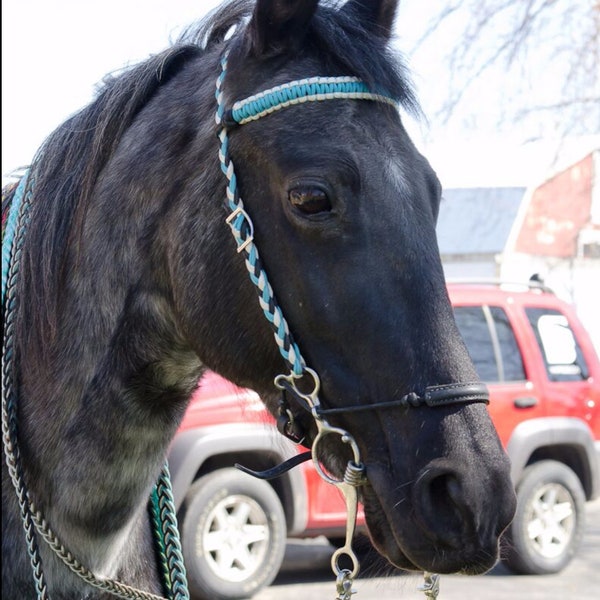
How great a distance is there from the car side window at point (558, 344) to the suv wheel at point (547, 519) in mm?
822

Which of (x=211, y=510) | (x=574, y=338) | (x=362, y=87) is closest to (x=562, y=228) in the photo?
(x=574, y=338)

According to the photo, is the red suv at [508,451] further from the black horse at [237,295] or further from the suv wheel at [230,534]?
the black horse at [237,295]

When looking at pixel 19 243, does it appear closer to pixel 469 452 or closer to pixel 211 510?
pixel 469 452

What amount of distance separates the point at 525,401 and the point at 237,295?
630cm

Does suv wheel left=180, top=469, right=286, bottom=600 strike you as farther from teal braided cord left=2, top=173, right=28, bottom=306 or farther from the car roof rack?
teal braided cord left=2, top=173, right=28, bottom=306

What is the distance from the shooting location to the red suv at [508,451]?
22.1 ft

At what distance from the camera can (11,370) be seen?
2434mm

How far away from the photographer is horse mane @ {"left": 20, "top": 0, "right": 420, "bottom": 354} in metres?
2.27

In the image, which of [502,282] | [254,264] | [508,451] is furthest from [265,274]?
[502,282]

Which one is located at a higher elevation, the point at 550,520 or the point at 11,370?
the point at 11,370

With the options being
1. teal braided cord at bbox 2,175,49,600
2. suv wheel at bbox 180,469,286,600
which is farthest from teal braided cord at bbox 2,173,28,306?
suv wheel at bbox 180,469,286,600

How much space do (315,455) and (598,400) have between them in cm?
710

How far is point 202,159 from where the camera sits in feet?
7.54

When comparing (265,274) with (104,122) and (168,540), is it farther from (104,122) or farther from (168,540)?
(168,540)
